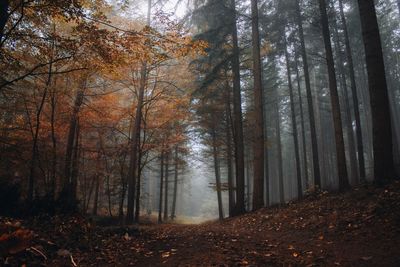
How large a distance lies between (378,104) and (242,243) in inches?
215

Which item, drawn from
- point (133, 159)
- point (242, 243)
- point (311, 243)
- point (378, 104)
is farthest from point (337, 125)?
point (133, 159)

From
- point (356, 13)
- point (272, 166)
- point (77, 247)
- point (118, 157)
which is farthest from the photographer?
point (272, 166)

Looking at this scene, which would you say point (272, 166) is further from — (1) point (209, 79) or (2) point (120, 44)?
(2) point (120, 44)

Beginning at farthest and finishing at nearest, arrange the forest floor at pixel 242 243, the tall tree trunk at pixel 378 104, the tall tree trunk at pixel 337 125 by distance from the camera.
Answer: the tall tree trunk at pixel 337 125 → the tall tree trunk at pixel 378 104 → the forest floor at pixel 242 243

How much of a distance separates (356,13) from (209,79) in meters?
17.1

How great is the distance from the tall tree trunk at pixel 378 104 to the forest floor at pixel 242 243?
2.11ft

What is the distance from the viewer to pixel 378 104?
7.70m

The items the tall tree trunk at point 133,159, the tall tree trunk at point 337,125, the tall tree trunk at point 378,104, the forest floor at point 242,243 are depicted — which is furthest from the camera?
the tall tree trunk at point 133,159

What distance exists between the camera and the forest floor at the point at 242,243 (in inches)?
177

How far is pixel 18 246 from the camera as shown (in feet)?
14.4

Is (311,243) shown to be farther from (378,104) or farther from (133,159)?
(133,159)

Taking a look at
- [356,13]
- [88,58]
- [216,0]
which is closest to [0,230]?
[88,58]

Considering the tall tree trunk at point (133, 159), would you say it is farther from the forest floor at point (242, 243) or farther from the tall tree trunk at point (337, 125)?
the tall tree trunk at point (337, 125)

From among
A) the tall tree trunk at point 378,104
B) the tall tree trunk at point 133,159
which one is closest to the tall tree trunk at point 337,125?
the tall tree trunk at point 378,104
